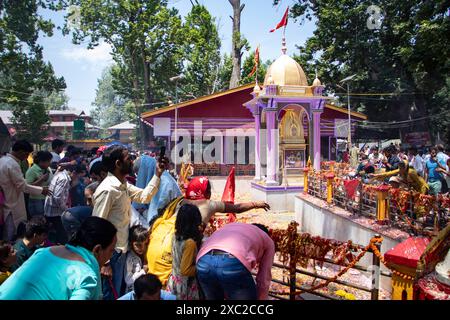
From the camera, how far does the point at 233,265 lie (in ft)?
9.17

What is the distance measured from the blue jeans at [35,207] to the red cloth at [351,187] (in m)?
6.02

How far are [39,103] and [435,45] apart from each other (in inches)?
1083

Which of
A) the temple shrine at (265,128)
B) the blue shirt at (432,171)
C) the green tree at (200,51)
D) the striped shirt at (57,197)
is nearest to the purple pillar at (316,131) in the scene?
the temple shrine at (265,128)

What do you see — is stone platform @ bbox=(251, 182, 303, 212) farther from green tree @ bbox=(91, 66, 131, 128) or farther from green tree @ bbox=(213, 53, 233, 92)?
green tree @ bbox=(91, 66, 131, 128)

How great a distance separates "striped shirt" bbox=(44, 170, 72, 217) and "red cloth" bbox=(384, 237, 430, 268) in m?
4.24

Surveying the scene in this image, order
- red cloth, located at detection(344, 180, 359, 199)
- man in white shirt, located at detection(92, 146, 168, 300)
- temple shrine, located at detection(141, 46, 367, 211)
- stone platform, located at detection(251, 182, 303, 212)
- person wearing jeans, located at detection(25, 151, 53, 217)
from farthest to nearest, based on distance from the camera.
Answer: temple shrine, located at detection(141, 46, 367, 211)
stone platform, located at detection(251, 182, 303, 212)
red cloth, located at detection(344, 180, 359, 199)
person wearing jeans, located at detection(25, 151, 53, 217)
man in white shirt, located at detection(92, 146, 168, 300)

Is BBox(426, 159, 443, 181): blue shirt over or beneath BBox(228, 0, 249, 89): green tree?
beneath

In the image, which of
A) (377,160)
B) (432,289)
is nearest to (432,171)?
(432,289)

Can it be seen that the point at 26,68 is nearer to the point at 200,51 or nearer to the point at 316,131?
the point at 200,51

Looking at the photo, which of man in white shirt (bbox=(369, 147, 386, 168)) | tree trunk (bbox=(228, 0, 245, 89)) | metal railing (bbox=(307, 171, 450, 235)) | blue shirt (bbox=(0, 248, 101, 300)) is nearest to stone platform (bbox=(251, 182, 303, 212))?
man in white shirt (bbox=(369, 147, 386, 168))

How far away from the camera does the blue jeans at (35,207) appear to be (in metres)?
5.93

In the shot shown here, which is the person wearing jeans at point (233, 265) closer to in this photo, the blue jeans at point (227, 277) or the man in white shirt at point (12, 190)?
the blue jeans at point (227, 277)

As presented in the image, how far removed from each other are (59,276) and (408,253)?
2.94 m

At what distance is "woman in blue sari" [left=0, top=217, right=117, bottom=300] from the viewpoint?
77.5 inches
